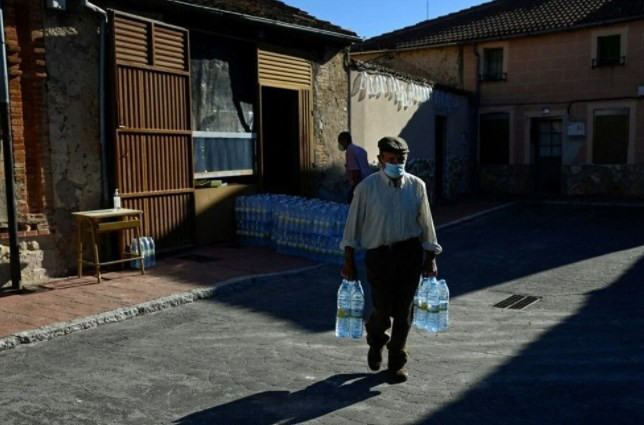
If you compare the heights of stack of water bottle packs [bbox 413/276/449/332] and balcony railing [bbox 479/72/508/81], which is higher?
balcony railing [bbox 479/72/508/81]

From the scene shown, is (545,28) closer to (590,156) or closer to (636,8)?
(636,8)

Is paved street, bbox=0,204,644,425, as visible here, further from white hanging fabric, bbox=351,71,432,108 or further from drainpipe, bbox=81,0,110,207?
white hanging fabric, bbox=351,71,432,108

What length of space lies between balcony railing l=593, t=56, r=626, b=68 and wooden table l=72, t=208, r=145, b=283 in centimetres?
1597

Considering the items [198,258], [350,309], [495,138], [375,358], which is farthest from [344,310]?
[495,138]

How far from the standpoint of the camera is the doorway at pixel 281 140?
39.6 feet

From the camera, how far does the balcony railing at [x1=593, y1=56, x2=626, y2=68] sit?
1887 cm

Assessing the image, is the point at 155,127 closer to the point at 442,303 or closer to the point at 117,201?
the point at 117,201

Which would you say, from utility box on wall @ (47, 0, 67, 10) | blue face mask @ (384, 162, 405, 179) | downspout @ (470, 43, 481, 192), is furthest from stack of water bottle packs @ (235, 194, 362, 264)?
downspout @ (470, 43, 481, 192)

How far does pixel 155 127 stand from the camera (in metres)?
9.09

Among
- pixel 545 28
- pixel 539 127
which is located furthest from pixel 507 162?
pixel 545 28

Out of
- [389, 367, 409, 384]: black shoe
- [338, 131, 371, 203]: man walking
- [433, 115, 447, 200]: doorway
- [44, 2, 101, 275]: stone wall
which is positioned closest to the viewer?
[389, 367, 409, 384]: black shoe

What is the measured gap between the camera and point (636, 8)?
18516 mm

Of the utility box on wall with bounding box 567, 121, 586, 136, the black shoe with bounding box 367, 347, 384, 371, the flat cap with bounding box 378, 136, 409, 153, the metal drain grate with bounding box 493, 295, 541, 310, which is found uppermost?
the utility box on wall with bounding box 567, 121, 586, 136

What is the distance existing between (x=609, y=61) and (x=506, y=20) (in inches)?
157
